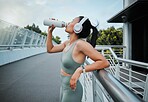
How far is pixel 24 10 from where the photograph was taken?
11.6 metres

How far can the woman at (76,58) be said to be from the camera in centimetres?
105

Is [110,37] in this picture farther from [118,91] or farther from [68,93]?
[118,91]

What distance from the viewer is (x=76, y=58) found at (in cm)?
116

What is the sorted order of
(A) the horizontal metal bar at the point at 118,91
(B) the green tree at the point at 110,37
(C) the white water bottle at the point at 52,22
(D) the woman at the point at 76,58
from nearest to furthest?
(A) the horizontal metal bar at the point at 118,91, (D) the woman at the point at 76,58, (C) the white water bottle at the point at 52,22, (B) the green tree at the point at 110,37

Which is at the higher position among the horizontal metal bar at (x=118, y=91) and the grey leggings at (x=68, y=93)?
the horizontal metal bar at (x=118, y=91)

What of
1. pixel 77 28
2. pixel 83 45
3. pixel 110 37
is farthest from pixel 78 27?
pixel 110 37

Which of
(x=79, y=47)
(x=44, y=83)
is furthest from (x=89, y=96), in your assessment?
(x=44, y=83)

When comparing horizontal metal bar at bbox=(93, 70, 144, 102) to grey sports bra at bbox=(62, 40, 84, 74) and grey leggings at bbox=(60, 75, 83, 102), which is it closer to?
grey sports bra at bbox=(62, 40, 84, 74)

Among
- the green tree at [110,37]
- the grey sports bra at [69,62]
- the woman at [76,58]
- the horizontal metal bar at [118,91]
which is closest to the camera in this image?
the horizontal metal bar at [118,91]

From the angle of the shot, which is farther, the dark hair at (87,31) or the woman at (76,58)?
the dark hair at (87,31)

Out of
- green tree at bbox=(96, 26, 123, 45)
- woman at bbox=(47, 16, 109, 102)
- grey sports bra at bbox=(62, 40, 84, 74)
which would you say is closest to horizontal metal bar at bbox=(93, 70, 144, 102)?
woman at bbox=(47, 16, 109, 102)

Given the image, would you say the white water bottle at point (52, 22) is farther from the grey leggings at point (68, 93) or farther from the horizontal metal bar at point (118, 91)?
the horizontal metal bar at point (118, 91)

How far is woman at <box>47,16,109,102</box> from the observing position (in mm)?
1052

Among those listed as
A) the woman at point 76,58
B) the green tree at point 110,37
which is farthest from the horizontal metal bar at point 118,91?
the green tree at point 110,37
